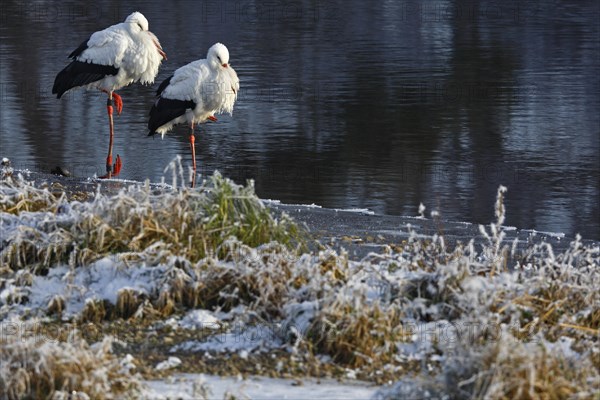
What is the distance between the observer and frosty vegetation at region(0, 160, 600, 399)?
547 cm

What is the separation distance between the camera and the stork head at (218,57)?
496 inches

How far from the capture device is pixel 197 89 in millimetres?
12758

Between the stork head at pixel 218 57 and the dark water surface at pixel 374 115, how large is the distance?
4.09 feet

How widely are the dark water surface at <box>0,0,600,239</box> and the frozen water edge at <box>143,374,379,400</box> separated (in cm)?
530

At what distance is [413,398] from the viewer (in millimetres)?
5336

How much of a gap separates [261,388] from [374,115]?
452 inches

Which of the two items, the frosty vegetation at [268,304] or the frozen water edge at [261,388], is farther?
the frozen water edge at [261,388]

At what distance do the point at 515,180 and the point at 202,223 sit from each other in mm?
6054

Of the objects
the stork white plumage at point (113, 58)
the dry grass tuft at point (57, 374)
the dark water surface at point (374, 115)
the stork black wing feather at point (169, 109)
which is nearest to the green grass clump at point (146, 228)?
the dry grass tuft at point (57, 374)

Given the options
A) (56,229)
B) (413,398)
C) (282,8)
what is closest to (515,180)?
(56,229)

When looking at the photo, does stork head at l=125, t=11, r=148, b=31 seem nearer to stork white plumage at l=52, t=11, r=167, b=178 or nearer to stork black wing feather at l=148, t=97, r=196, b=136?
stork white plumage at l=52, t=11, r=167, b=178

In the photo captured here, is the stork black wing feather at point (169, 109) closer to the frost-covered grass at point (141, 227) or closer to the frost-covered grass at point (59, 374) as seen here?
the frost-covered grass at point (141, 227)

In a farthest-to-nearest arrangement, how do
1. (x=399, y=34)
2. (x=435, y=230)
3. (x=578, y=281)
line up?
(x=399, y=34) → (x=435, y=230) → (x=578, y=281)

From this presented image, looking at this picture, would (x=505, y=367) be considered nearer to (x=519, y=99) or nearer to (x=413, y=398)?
(x=413, y=398)
